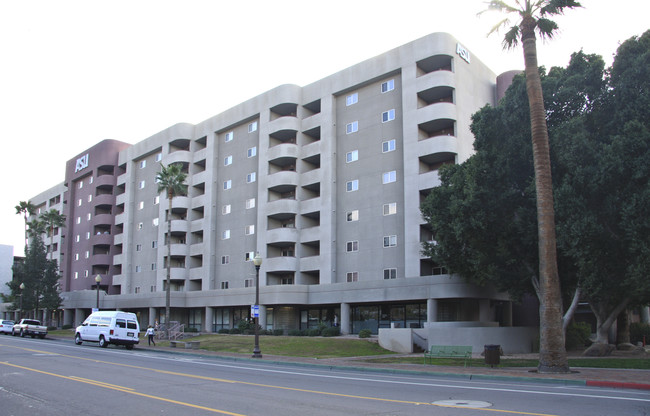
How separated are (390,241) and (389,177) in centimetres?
553

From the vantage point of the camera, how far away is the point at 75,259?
85.1 m

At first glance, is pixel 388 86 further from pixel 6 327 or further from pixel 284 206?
pixel 6 327

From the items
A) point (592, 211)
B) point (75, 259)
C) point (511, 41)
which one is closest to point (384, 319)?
point (592, 211)

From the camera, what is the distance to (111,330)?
36.1 metres

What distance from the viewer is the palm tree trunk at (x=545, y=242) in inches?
816

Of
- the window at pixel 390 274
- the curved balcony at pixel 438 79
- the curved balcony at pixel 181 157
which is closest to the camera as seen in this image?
the curved balcony at pixel 438 79

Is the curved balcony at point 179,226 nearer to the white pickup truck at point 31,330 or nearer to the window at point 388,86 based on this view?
the white pickup truck at point 31,330

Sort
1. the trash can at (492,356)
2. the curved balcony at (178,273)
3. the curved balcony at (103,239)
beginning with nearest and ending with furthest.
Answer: the trash can at (492,356) < the curved balcony at (178,273) < the curved balcony at (103,239)

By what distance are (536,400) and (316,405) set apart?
5.23 m

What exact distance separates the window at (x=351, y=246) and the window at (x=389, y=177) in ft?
20.2

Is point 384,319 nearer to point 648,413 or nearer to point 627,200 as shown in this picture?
point 627,200

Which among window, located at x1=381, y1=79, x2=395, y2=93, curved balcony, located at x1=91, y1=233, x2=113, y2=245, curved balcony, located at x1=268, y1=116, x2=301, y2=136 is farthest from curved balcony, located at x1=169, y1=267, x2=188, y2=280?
window, located at x1=381, y1=79, x2=395, y2=93

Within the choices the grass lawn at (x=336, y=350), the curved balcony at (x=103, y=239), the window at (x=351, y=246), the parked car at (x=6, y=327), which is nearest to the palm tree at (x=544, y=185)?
the grass lawn at (x=336, y=350)

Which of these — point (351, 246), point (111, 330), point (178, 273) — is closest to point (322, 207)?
point (351, 246)
